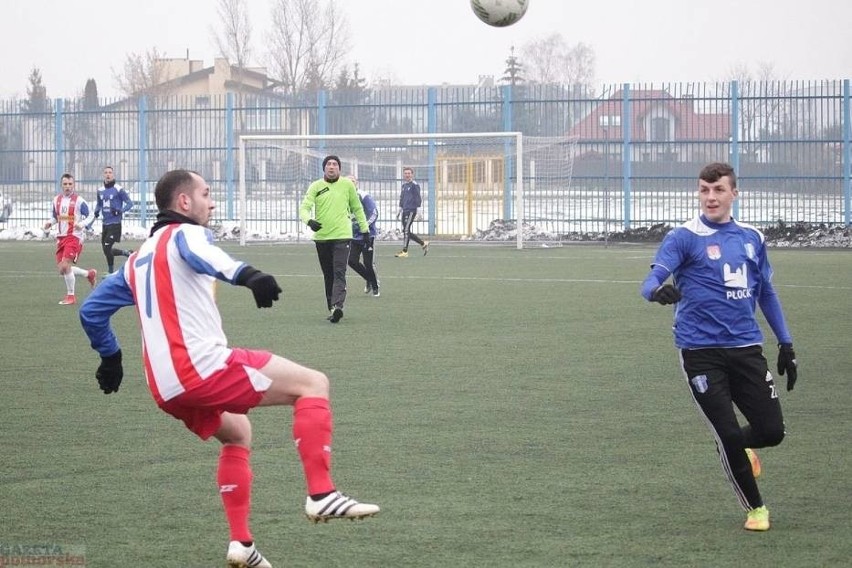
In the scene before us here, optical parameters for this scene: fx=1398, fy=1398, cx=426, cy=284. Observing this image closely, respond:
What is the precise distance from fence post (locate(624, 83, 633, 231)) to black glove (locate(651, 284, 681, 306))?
29770 millimetres

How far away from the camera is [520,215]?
32750mm

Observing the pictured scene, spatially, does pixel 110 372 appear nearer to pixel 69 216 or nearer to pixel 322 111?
pixel 69 216

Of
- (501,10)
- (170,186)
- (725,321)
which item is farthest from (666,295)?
(501,10)

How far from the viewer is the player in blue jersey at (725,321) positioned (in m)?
6.54

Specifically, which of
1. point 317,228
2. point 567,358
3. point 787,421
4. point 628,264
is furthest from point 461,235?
point 787,421

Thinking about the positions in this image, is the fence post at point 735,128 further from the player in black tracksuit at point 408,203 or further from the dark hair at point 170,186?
the dark hair at point 170,186

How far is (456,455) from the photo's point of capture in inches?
322

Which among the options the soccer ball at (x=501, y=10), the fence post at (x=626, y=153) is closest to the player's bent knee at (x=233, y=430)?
the soccer ball at (x=501, y=10)

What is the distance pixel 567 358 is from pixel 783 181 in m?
24.2

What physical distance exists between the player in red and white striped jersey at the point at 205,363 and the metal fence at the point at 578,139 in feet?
99.4

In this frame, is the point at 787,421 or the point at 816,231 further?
the point at 816,231

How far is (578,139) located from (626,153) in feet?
4.31

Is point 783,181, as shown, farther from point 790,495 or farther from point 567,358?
point 790,495

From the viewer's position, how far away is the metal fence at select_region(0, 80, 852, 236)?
35250mm
